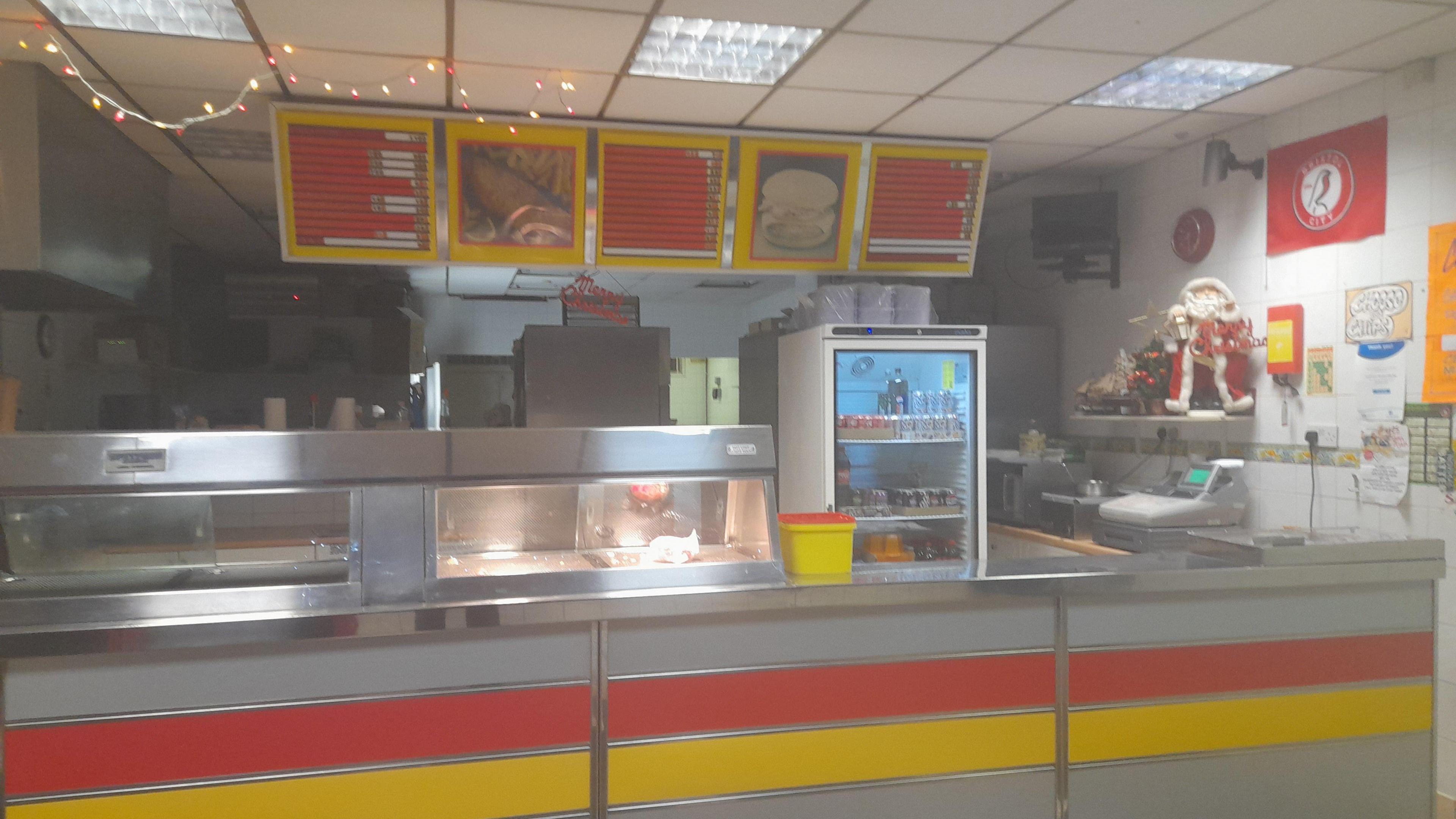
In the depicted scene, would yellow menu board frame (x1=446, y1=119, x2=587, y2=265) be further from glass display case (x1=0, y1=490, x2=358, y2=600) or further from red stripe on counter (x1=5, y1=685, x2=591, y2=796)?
red stripe on counter (x1=5, y1=685, x2=591, y2=796)

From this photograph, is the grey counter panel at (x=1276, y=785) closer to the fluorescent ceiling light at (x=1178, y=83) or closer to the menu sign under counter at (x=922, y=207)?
the fluorescent ceiling light at (x=1178, y=83)

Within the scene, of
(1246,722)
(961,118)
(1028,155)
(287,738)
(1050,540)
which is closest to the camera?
(287,738)

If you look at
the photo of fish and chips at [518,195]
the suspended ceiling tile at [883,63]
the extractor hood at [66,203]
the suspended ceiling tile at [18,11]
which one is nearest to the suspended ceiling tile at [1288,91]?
the suspended ceiling tile at [883,63]

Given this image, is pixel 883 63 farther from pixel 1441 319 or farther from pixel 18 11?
pixel 18 11

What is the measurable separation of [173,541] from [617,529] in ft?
4.10

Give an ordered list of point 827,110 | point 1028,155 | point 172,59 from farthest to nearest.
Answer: point 1028,155, point 827,110, point 172,59

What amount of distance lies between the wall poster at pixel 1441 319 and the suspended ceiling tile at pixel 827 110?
2.11 metres

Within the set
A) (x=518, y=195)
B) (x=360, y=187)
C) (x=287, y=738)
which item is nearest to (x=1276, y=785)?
(x=287, y=738)

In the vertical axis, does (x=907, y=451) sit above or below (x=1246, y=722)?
above

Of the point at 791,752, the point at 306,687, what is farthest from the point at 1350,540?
the point at 306,687

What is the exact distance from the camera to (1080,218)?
5332mm

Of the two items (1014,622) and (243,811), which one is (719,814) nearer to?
(1014,622)

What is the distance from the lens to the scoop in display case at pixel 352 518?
247 cm

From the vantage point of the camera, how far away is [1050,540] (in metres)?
4.95
